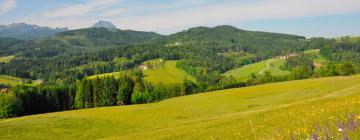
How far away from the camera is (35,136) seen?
133 feet

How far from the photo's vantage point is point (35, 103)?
124 meters

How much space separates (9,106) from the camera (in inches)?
4129

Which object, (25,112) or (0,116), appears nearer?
(0,116)

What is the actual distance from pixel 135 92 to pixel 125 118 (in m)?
72.7

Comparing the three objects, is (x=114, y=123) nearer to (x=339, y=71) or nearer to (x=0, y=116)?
(x=0, y=116)

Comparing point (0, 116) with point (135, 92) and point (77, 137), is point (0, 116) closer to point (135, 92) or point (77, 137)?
point (135, 92)

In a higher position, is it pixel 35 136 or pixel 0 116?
pixel 35 136

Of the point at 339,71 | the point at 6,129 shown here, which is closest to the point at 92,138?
the point at 6,129

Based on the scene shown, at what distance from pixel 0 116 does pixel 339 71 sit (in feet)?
360

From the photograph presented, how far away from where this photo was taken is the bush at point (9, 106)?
103213mm

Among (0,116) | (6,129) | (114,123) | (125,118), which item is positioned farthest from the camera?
(0,116)

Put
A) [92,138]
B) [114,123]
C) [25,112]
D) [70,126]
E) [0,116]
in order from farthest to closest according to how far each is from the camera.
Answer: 1. [25,112]
2. [0,116]
3. [114,123]
4. [70,126]
5. [92,138]

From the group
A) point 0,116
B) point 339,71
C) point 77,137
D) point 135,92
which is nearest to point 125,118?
point 77,137

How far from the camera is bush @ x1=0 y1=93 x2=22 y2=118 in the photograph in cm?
10321
